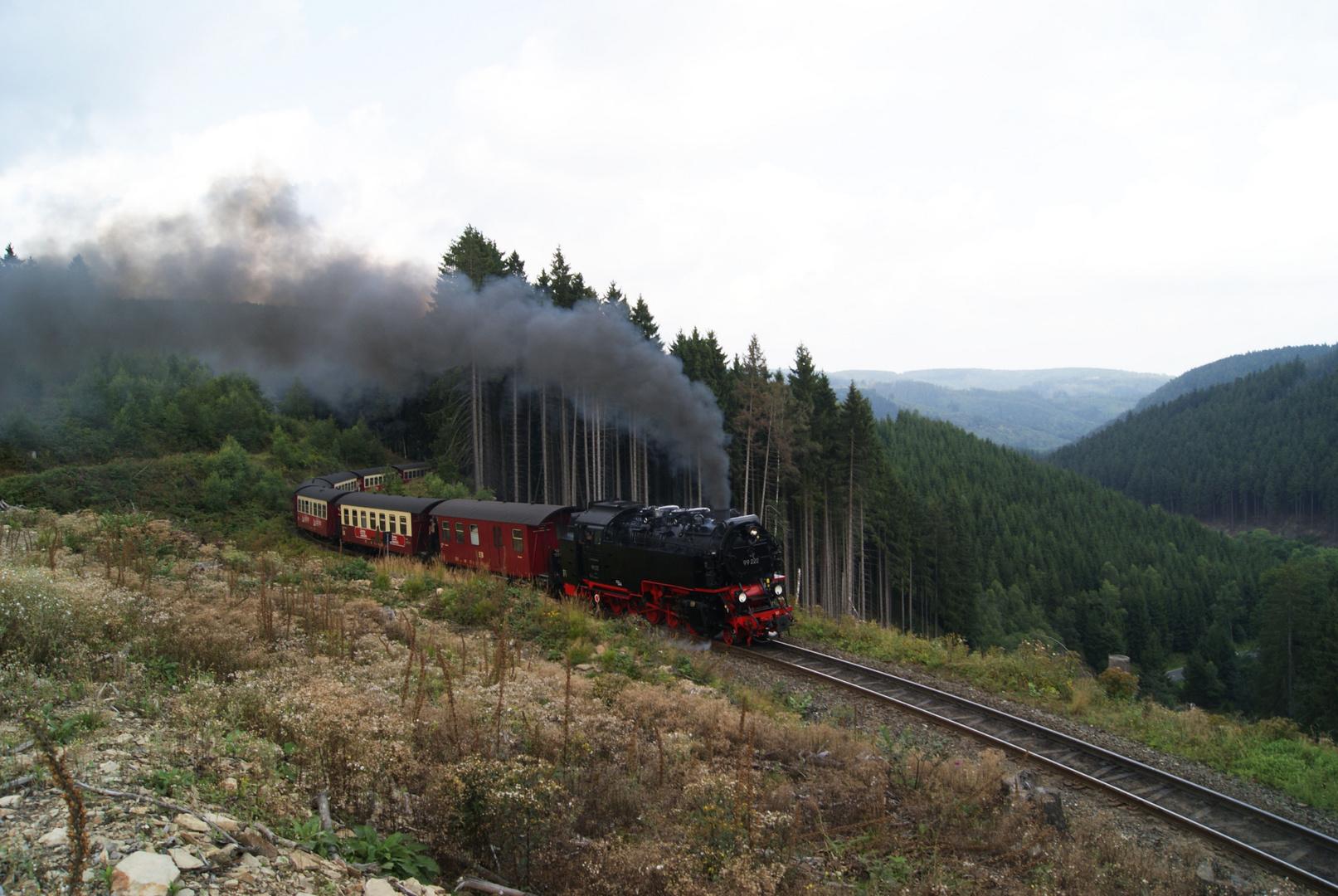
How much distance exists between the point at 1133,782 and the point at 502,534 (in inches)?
593

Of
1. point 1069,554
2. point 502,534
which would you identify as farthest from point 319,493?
point 1069,554

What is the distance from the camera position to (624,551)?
15.9 metres

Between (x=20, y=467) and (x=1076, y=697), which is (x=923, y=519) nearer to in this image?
(x=1076, y=697)

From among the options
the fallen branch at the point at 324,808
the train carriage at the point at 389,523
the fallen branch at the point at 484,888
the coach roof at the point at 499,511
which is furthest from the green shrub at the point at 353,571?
the fallen branch at the point at 484,888

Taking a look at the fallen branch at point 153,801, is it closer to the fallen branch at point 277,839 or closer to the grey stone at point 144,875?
the fallen branch at point 277,839

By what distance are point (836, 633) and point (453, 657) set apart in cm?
995

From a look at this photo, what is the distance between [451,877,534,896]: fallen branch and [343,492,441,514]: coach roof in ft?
58.8

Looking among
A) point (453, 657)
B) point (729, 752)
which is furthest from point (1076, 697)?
point (453, 657)

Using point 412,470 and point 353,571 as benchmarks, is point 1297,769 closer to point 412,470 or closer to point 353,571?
point 353,571

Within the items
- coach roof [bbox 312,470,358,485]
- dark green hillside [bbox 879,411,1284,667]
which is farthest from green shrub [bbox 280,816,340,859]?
dark green hillside [bbox 879,411,1284,667]

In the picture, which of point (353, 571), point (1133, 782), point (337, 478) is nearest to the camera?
point (1133, 782)

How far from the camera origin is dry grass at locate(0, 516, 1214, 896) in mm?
4820

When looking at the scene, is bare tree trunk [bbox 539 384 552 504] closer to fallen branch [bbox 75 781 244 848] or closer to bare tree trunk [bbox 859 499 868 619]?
bare tree trunk [bbox 859 499 868 619]

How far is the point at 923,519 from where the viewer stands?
5356 centimetres
